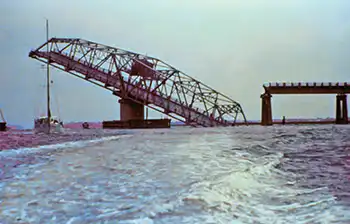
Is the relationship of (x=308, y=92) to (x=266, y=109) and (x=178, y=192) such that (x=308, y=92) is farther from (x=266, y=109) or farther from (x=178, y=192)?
(x=178, y=192)

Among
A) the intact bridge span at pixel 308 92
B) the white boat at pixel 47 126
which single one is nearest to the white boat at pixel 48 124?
the white boat at pixel 47 126

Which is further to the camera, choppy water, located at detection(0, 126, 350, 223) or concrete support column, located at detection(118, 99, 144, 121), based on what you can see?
concrete support column, located at detection(118, 99, 144, 121)

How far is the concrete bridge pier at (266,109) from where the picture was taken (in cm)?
5065

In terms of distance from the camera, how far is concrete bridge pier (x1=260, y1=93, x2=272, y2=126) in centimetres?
5065

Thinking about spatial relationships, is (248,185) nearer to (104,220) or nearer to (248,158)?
(104,220)

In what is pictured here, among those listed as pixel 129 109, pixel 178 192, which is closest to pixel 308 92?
pixel 129 109

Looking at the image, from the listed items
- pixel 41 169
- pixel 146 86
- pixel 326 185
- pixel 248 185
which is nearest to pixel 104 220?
pixel 248 185

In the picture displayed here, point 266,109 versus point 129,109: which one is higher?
point 129,109

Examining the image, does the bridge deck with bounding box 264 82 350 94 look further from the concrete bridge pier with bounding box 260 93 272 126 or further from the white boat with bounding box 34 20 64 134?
the white boat with bounding box 34 20 64 134

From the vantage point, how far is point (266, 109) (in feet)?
169

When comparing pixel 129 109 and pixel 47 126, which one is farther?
pixel 129 109

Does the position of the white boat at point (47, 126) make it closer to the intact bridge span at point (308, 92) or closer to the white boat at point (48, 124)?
the white boat at point (48, 124)

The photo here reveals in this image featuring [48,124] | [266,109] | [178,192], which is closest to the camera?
[178,192]

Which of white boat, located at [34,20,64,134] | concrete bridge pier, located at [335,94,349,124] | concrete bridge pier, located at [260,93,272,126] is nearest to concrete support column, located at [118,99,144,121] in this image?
white boat, located at [34,20,64,134]
